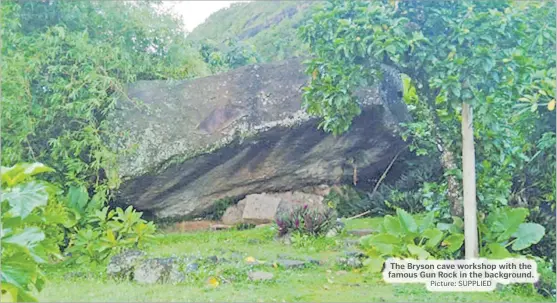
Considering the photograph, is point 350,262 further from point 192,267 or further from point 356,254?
point 192,267

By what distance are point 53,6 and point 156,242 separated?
364cm

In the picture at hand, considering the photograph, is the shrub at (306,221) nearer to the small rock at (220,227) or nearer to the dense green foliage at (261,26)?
the small rock at (220,227)

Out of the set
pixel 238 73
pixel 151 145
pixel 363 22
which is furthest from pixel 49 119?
pixel 363 22

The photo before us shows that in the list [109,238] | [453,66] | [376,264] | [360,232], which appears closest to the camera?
[453,66]

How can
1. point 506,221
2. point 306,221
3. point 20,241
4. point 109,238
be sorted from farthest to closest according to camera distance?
point 306,221 → point 109,238 → point 506,221 → point 20,241

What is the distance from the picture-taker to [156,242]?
7605mm

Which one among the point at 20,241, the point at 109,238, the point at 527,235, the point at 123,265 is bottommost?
the point at 527,235

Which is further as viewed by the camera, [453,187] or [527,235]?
[453,187]

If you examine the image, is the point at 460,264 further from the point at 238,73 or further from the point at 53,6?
the point at 53,6

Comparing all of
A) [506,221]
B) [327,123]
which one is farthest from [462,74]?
[327,123]

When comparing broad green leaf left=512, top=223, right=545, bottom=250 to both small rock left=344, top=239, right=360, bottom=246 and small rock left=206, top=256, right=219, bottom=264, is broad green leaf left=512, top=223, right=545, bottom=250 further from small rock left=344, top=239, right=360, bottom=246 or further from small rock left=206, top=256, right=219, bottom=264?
small rock left=206, top=256, right=219, bottom=264

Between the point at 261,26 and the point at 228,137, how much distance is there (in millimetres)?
8179

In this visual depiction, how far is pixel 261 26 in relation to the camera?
1575 centimetres

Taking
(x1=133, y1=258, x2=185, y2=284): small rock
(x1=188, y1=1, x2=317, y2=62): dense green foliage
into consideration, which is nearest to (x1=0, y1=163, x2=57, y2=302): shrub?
(x1=133, y1=258, x2=185, y2=284): small rock
